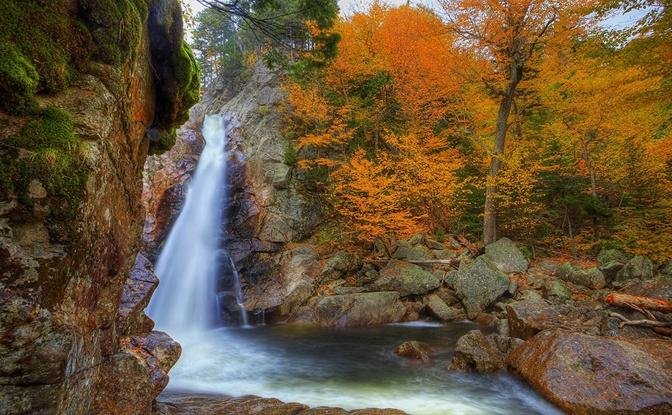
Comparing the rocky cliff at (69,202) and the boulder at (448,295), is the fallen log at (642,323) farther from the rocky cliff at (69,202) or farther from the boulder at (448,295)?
the rocky cliff at (69,202)

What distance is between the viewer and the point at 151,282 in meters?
5.51

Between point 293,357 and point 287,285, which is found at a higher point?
point 287,285

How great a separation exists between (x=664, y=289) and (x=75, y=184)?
1127cm

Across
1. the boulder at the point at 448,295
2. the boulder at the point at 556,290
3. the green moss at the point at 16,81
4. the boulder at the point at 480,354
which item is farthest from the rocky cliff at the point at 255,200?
the green moss at the point at 16,81

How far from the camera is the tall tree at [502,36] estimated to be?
1249cm

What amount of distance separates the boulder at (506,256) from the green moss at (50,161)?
12722 millimetres

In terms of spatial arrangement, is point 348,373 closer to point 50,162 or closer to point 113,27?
point 50,162

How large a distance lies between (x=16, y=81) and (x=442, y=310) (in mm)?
11289

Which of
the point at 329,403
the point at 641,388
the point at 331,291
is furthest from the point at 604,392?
the point at 331,291

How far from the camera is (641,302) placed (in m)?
8.30

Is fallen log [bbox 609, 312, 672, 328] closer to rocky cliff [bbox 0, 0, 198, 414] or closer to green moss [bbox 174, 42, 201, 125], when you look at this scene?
rocky cliff [bbox 0, 0, 198, 414]

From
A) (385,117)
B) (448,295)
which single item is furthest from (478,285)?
(385,117)

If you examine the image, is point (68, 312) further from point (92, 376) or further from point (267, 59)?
point (267, 59)

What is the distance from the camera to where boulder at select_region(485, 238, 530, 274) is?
42.3 feet
